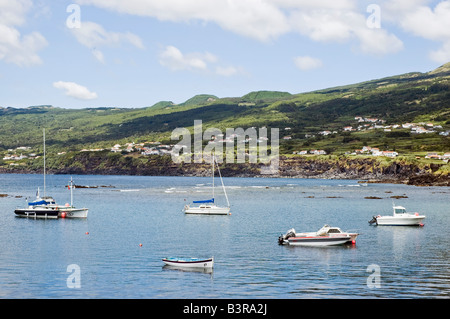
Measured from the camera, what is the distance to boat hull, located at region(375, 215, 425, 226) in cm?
7438

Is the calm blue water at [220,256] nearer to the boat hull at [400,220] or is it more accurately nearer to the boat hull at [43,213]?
the boat hull at [400,220]

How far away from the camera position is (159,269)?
1693 inches

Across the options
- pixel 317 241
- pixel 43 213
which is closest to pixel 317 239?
pixel 317 241

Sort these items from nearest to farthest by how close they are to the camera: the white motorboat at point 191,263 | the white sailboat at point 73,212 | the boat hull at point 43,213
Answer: the white motorboat at point 191,263, the white sailboat at point 73,212, the boat hull at point 43,213

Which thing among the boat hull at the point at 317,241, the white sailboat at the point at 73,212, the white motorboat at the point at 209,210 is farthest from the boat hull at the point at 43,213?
the boat hull at the point at 317,241

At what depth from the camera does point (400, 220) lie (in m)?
75.2

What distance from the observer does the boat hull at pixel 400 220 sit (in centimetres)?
7438

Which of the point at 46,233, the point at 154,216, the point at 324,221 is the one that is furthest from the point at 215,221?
the point at 46,233

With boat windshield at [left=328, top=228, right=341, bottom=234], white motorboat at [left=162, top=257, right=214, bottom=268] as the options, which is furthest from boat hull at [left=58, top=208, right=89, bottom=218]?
white motorboat at [left=162, top=257, right=214, bottom=268]

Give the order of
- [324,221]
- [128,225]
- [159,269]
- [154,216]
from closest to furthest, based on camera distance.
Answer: [159,269] → [128,225] → [324,221] → [154,216]

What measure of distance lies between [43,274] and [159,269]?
9.45 metres

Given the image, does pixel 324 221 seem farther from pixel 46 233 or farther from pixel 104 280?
pixel 104 280

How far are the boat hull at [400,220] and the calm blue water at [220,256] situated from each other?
1.49 m
